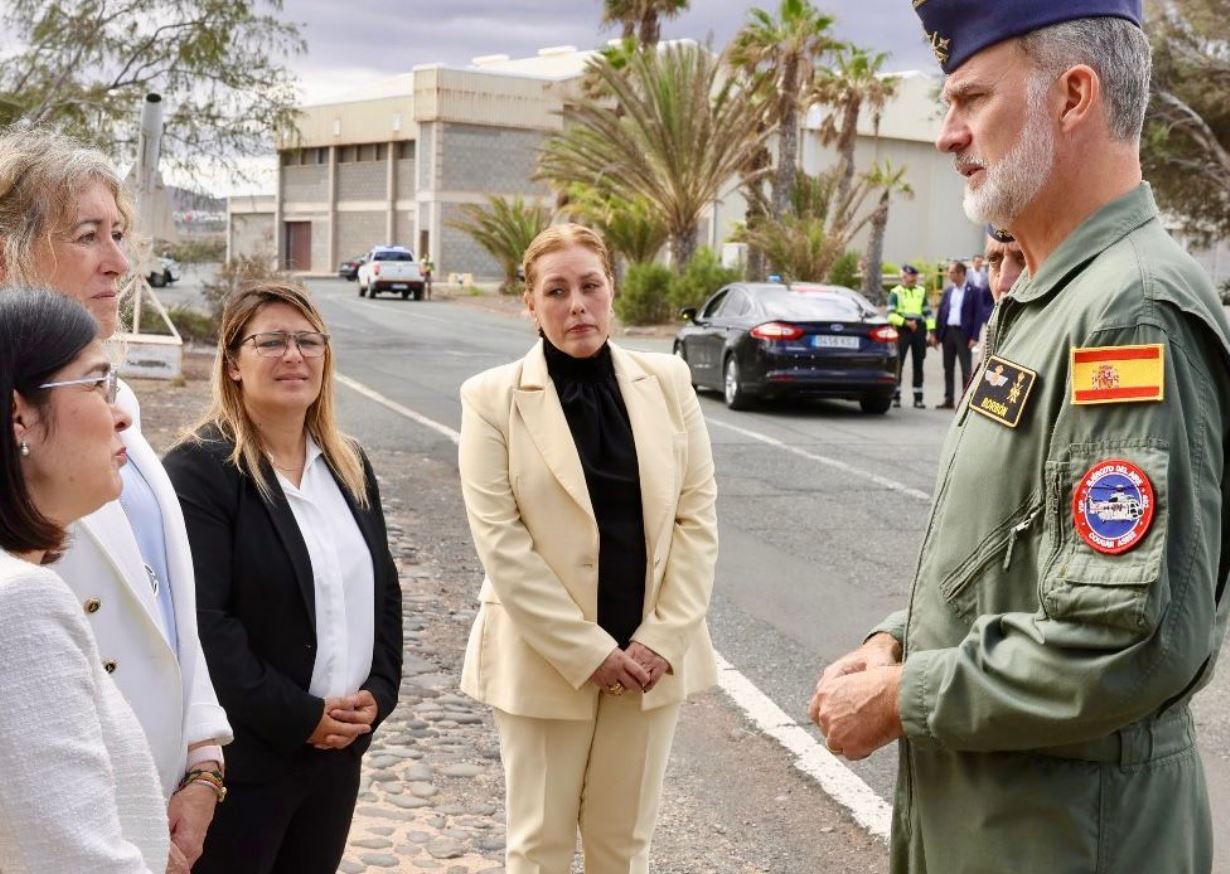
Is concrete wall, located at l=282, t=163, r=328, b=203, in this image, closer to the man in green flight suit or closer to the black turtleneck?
the black turtleneck

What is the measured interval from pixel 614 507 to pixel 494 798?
5.58 ft

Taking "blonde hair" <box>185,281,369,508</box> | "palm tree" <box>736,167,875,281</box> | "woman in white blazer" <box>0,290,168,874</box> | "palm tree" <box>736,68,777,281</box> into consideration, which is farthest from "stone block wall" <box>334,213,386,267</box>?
"woman in white blazer" <box>0,290,168,874</box>

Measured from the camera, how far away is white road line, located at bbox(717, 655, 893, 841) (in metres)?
4.82

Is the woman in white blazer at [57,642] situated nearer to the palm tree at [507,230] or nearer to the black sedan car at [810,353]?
the black sedan car at [810,353]

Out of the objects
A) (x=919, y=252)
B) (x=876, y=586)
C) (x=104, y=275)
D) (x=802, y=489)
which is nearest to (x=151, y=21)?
(x=802, y=489)

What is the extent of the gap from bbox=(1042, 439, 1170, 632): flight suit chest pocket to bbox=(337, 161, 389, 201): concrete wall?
75017 millimetres

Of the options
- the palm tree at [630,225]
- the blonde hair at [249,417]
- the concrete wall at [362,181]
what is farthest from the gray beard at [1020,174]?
the concrete wall at [362,181]

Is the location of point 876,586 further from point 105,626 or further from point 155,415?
point 155,415

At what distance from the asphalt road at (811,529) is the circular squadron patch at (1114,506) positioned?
10.2 ft

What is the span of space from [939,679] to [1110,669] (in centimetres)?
27

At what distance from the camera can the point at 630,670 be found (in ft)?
11.8

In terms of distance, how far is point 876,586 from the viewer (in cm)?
816

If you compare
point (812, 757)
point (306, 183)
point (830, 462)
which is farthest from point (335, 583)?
point (306, 183)

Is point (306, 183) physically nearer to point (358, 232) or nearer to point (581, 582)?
point (358, 232)
